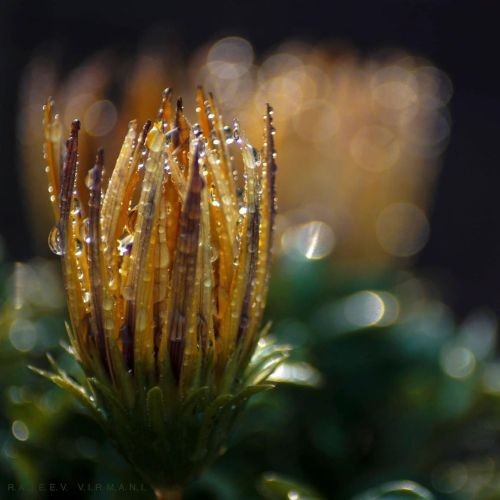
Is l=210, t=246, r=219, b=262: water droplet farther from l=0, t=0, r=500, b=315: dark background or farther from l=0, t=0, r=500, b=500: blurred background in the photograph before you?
l=0, t=0, r=500, b=315: dark background

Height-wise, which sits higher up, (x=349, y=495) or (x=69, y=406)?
(x=69, y=406)

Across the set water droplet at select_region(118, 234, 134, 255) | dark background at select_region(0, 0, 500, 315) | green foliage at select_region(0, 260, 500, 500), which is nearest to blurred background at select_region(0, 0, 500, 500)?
green foliage at select_region(0, 260, 500, 500)

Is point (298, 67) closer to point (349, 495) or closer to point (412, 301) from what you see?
point (412, 301)

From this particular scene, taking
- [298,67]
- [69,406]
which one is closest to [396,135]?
[298,67]

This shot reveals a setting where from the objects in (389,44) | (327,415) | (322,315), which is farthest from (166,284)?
(389,44)

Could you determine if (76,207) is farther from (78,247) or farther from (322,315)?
(322,315)

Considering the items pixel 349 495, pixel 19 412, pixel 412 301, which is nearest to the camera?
pixel 19 412
